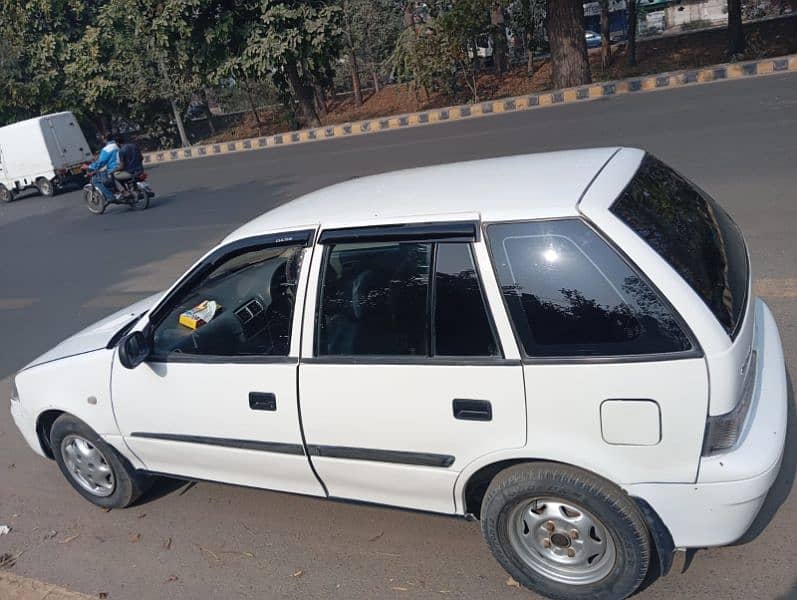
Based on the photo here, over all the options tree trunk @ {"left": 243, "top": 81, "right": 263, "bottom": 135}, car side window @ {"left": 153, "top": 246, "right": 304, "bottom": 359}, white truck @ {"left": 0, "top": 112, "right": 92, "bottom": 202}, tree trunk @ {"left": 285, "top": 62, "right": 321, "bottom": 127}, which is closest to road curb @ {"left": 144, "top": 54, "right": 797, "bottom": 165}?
tree trunk @ {"left": 285, "top": 62, "right": 321, "bottom": 127}

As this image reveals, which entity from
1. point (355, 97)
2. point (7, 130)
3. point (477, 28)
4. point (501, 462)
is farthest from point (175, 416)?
point (355, 97)

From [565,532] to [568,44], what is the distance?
19.3 metres

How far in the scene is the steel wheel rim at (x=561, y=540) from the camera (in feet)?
9.17

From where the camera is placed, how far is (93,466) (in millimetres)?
4055

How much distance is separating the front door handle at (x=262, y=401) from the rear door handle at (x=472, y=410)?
857mm

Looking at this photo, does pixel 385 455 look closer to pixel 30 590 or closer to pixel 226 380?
pixel 226 380

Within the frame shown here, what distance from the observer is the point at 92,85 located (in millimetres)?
28172

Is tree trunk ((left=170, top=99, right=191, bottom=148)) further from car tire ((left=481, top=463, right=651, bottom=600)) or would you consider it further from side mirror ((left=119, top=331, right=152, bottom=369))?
car tire ((left=481, top=463, right=651, bottom=600))

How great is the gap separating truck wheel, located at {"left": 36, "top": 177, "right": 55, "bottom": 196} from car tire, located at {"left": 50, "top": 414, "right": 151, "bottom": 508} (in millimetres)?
17637

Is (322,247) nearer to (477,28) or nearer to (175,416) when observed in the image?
(175,416)

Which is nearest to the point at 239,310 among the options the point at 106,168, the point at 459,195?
the point at 459,195

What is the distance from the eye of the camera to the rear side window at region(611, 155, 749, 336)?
2678 millimetres

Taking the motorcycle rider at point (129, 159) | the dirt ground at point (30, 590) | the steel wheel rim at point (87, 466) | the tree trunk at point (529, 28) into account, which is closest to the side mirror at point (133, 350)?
the steel wheel rim at point (87, 466)

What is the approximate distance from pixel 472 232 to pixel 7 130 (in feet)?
65.9
